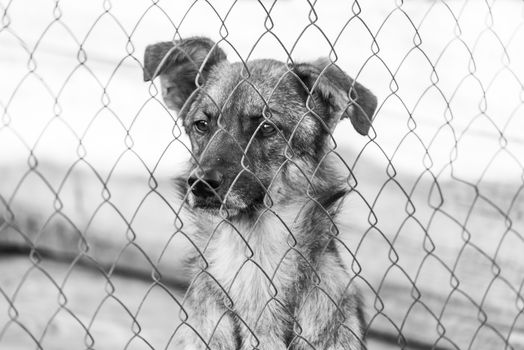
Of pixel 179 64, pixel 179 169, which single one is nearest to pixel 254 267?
pixel 179 64

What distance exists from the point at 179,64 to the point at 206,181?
81cm

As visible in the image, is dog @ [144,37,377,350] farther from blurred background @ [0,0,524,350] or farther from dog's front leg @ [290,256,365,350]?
blurred background @ [0,0,524,350]

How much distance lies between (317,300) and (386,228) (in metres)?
2.33

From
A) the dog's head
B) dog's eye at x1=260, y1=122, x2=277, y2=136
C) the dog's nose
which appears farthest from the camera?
dog's eye at x1=260, y1=122, x2=277, y2=136

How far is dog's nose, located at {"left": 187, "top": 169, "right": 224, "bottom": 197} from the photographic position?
3.51 m

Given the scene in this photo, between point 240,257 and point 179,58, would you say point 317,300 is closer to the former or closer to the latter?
point 240,257

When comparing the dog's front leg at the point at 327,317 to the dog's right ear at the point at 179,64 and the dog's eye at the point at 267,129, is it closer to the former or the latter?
the dog's eye at the point at 267,129

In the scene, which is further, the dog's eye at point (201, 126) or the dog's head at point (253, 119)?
the dog's eye at point (201, 126)

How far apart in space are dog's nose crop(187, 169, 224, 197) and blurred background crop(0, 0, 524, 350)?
2.03 m

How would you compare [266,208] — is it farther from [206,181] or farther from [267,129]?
[267,129]

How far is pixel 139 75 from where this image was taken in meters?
6.30

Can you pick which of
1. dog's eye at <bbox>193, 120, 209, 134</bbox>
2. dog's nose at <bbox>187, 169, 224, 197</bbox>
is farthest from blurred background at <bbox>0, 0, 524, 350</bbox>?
dog's nose at <bbox>187, 169, 224, 197</bbox>

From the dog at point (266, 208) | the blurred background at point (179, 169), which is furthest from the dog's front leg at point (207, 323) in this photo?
the blurred background at point (179, 169)

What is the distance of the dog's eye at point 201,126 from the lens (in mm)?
4109
